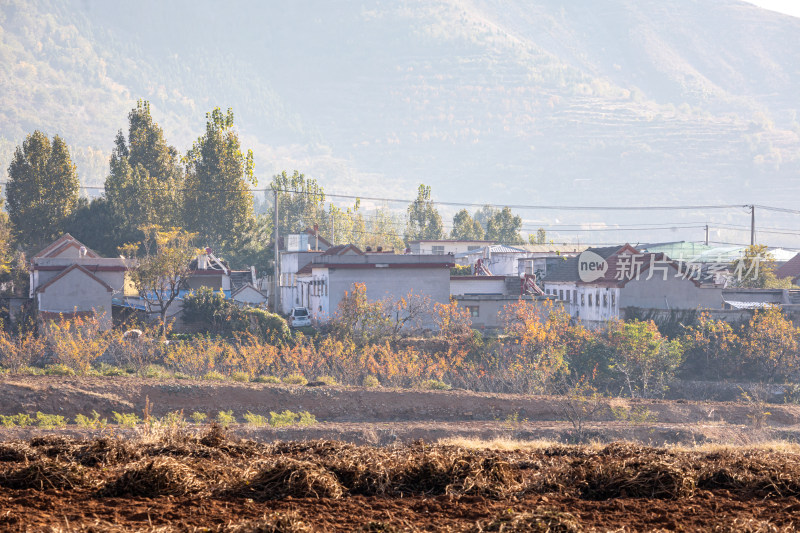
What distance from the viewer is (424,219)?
410ft

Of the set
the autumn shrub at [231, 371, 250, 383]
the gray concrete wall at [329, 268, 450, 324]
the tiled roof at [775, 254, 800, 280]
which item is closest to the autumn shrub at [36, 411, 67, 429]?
→ the autumn shrub at [231, 371, 250, 383]

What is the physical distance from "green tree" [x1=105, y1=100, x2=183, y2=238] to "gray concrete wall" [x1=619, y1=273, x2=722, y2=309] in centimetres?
4627

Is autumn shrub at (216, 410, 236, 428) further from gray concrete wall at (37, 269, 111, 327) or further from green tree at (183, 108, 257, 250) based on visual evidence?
green tree at (183, 108, 257, 250)

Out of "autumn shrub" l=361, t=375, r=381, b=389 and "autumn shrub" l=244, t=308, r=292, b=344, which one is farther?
"autumn shrub" l=244, t=308, r=292, b=344

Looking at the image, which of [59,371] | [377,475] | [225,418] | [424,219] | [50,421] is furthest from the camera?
[424,219]

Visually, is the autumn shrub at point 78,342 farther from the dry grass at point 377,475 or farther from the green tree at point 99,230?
the green tree at point 99,230

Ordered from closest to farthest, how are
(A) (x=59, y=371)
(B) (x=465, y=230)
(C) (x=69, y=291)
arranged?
(A) (x=59, y=371) → (C) (x=69, y=291) → (B) (x=465, y=230)

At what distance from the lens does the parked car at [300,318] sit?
175 ft

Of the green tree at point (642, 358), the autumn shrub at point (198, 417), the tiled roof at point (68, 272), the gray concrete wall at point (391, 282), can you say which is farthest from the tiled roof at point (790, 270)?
the autumn shrub at point (198, 417)

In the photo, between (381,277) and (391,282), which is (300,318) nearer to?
(381,277)

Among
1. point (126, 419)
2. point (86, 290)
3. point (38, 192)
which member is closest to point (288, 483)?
point (126, 419)

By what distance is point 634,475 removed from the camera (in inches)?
451

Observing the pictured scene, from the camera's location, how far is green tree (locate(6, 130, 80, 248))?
7636 cm

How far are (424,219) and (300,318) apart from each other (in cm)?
7240
